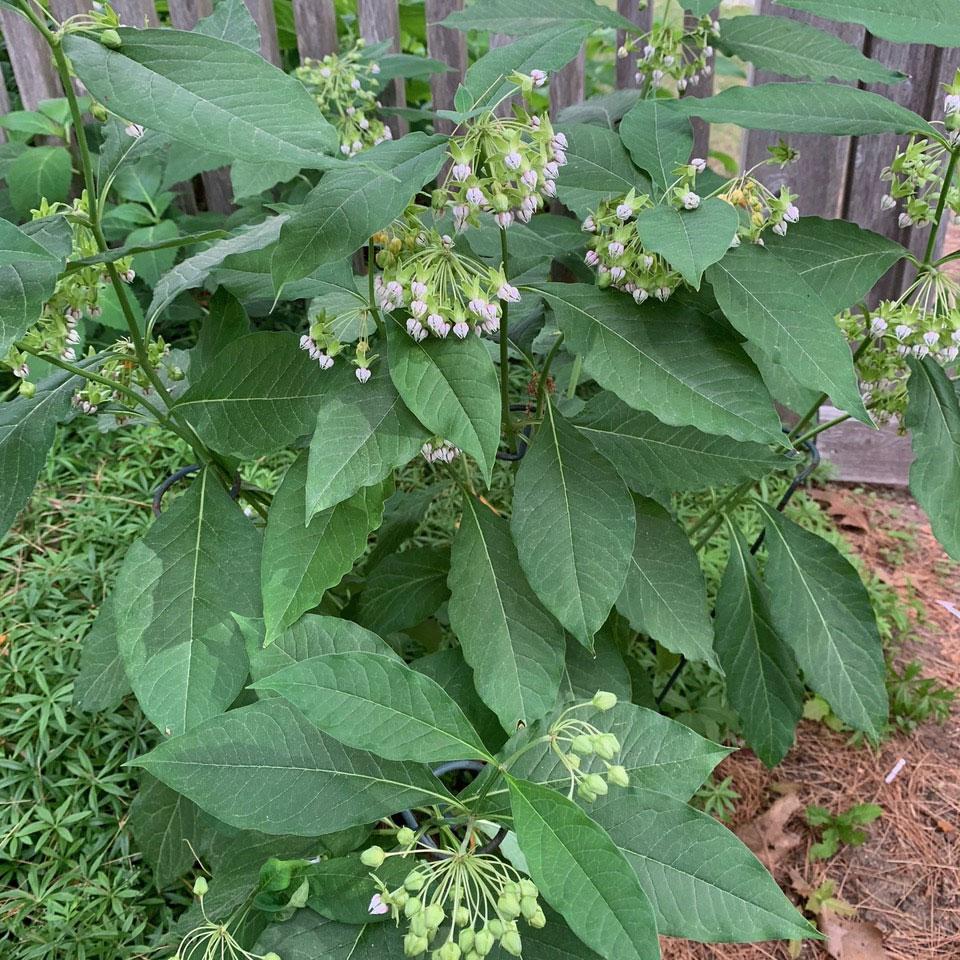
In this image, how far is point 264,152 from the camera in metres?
0.97

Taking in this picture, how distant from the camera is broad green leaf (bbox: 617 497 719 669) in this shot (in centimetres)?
149

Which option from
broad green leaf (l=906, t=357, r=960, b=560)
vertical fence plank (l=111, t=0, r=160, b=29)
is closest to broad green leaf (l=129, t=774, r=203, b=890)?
broad green leaf (l=906, t=357, r=960, b=560)

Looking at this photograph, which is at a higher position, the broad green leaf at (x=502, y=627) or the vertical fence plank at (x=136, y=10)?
the vertical fence plank at (x=136, y=10)

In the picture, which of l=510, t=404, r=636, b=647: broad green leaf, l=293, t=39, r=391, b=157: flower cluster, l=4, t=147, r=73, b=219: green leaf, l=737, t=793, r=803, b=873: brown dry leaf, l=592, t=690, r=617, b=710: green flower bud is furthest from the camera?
l=4, t=147, r=73, b=219: green leaf

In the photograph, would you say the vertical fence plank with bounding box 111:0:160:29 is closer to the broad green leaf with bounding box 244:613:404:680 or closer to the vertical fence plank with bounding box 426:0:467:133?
the vertical fence plank with bounding box 426:0:467:133

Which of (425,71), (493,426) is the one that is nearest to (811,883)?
(493,426)

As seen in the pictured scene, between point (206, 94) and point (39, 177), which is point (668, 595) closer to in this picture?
point (206, 94)

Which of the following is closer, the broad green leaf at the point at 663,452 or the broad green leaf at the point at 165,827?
the broad green leaf at the point at 663,452

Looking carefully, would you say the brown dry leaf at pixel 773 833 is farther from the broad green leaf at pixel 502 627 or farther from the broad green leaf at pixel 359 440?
the broad green leaf at pixel 359 440

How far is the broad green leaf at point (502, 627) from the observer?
1.27 metres

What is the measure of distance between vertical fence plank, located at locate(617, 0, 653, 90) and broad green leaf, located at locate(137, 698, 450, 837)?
245 cm

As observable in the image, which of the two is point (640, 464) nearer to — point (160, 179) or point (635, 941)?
point (635, 941)

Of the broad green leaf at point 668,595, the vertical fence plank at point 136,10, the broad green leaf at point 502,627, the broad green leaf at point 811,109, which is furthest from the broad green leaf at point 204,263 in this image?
the vertical fence plank at point 136,10

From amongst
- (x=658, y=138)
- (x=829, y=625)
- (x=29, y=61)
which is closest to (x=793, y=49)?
(x=658, y=138)
